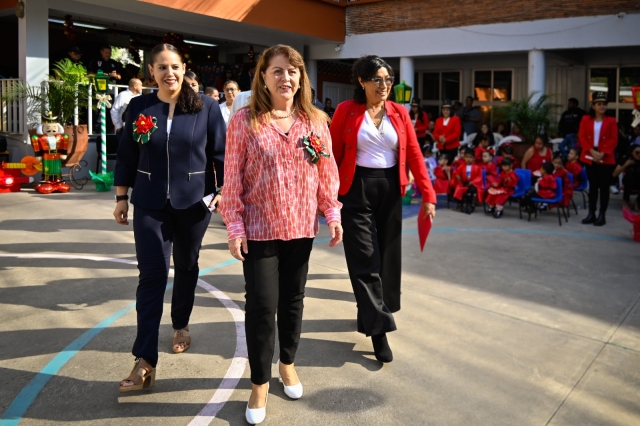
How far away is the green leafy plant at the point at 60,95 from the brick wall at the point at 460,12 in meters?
8.50

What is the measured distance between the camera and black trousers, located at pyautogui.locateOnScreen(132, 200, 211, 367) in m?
3.47

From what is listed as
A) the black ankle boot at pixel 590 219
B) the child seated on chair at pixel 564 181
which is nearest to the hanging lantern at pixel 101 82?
the child seated on chair at pixel 564 181

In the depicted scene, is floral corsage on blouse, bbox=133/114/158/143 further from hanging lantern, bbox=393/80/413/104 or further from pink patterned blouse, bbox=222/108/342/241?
hanging lantern, bbox=393/80/413/104

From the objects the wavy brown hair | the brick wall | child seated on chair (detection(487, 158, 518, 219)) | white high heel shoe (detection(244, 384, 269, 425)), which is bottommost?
white high heel shoe (detection(244, 384, 269, 425))

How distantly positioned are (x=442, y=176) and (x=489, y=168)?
44.1 inches

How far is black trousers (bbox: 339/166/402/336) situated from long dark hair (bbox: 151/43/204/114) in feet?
3.53

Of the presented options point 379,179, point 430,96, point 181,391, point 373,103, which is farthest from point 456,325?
point 430,96

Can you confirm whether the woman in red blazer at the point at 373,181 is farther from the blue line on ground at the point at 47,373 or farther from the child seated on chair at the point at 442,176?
the child seated on chair at the point at 442,176

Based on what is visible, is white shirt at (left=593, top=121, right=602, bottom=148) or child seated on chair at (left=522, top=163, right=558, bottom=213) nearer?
white shirt at (left=593, top=121, right=602, bottom=148)

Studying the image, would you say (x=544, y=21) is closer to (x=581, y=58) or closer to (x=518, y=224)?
(x=581, y=58)

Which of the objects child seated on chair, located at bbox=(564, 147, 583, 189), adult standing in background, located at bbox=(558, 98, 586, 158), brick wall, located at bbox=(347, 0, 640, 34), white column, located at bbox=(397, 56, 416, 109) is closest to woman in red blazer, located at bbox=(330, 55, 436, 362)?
child seated on chair, located at bbox=(564, 147, 583, 189)

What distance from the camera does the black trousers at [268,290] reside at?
10.2 ft

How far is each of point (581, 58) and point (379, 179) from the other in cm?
1571

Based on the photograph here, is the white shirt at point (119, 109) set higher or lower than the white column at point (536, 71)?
lower
